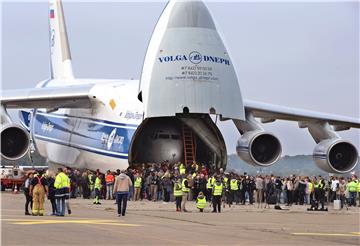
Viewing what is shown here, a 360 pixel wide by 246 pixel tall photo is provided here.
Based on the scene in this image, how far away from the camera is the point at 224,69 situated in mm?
27328

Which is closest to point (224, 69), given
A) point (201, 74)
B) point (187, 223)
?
point (201, 74)

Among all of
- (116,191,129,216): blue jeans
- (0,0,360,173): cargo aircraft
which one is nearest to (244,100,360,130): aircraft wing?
(0,0,360,173): cargo aircraft

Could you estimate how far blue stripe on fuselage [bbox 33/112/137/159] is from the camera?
96.7 ft

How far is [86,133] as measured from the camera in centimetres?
3244

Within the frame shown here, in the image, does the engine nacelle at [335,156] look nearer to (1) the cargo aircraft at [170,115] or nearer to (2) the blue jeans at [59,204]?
(1) the cargo aircraft at [170,115]

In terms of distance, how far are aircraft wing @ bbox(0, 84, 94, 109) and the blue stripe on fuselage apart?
3.15 feet

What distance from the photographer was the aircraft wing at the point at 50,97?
31297mm

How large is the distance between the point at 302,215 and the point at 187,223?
5.64 m

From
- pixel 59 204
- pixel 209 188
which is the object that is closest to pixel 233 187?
pixel 209 188

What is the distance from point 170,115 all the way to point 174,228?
10222mm

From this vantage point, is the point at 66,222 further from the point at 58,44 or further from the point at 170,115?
the point at 58,44

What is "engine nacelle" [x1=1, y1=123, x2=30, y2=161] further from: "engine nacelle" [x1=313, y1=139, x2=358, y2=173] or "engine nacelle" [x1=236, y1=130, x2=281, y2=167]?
"engine nacelle" [x1=313, y1=139, x2=358, y2=173]

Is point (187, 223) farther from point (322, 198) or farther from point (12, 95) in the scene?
point (12, 95)

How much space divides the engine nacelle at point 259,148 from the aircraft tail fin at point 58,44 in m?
12.2
